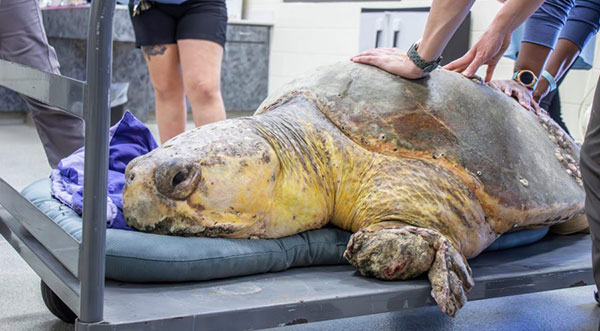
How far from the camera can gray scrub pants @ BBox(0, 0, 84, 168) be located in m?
2.16

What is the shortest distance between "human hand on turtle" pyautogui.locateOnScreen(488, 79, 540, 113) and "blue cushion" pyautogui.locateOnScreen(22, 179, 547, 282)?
781 millimetres

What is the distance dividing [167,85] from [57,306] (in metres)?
1.11

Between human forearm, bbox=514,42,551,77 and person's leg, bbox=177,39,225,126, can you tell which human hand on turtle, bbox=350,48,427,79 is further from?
person's leg, bbox=177,39,225,126

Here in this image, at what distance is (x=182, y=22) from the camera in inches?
95.1

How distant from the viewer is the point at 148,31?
2463 mm

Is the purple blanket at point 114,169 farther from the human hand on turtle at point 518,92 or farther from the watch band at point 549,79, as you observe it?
the watch band at point 549,79

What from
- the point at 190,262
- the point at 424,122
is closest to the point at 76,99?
the point at 190,262

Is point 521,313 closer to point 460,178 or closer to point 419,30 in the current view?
point 460,178

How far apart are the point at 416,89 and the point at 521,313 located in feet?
2.59

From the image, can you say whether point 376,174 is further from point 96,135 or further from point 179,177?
point 96,135

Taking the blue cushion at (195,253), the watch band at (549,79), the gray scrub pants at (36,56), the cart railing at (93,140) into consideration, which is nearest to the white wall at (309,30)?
the watch band at (549,79)

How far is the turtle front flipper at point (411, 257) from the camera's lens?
138cm

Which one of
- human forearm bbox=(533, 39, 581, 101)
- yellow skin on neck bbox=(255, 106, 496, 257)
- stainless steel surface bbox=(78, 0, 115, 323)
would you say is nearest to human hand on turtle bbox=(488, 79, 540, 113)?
human forearm bbox=(533, 39, 581, 101)

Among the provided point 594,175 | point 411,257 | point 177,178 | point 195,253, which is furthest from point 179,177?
point 594,175
